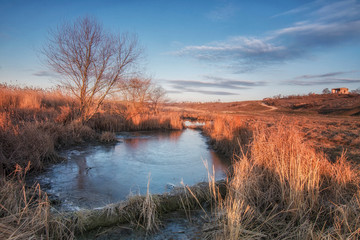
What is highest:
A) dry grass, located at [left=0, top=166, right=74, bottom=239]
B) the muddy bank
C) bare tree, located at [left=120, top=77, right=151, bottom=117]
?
bare tree, located at [left=120, top=77, right=151, bottom=117]

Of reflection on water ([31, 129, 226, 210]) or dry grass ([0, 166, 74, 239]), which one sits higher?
dry grass ([0, 166, 74, 239])

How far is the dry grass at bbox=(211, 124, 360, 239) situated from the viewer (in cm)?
275

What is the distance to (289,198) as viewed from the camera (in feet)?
11.1

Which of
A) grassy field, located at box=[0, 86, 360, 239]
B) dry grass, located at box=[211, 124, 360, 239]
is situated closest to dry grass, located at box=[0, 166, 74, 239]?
grassy field, located at box=[0, 86, 360, 239]

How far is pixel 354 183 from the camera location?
3.63 meters

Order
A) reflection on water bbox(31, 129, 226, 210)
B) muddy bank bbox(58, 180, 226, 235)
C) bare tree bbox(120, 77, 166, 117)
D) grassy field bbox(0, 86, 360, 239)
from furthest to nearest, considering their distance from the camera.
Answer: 1. bare tree bbox(120, 77, 166, 117)
2. reflection on water bbox(31, 129, 226, 210)
3. muddy bank bbox(58, 180, 226, 235)
4. grassy field bbox(0, 86, 360, 239)

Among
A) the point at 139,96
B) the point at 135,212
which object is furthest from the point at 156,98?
the point at 135,212

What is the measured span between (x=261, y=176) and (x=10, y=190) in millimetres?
4498

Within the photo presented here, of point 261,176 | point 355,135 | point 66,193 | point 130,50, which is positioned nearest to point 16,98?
point 130,50

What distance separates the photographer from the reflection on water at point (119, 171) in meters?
4.81

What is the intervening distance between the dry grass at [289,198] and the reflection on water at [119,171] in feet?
5.74

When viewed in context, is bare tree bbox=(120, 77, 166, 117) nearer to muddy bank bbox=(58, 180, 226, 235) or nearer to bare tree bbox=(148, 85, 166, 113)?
bare tree bbox=(148, 85, 166, 113)

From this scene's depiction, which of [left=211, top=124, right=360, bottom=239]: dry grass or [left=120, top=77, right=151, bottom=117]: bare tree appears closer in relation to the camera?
[left=211, top=124, right=360, bottom=239]: dry grass

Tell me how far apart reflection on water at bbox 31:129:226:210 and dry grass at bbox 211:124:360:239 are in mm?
1749
